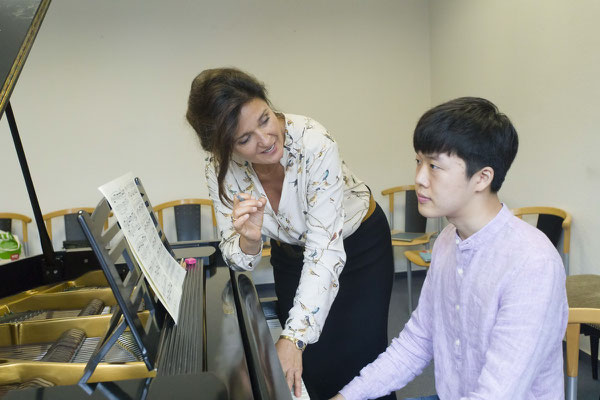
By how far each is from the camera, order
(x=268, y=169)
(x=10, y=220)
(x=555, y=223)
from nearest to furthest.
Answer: (x=268, y=169) < (x=555, y=223) < (x=10, y=220)

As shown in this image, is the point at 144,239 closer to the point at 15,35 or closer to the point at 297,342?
the point at 297,342

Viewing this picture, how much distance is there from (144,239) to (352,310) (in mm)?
840

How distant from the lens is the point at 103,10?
14.4ft

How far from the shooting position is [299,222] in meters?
1.62

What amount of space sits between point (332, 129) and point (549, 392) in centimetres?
387

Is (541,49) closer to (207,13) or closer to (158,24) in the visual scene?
(207,13)

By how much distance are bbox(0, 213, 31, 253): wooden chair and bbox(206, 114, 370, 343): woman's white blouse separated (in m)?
3.46

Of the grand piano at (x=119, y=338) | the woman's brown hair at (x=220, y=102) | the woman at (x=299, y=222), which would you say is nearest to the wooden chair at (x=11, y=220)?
the grand piano at (x=119, y=338)

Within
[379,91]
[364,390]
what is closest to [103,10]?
[379,91]

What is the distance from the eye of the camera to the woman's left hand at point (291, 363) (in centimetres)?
110

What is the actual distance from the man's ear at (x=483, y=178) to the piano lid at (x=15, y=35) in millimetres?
1113

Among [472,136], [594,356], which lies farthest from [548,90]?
[472,136]

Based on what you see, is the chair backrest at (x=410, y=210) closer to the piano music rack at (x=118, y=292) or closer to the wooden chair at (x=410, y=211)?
the wooden chair at (x=410, y=211)

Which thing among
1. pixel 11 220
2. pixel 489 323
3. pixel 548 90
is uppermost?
pixel 548 90
